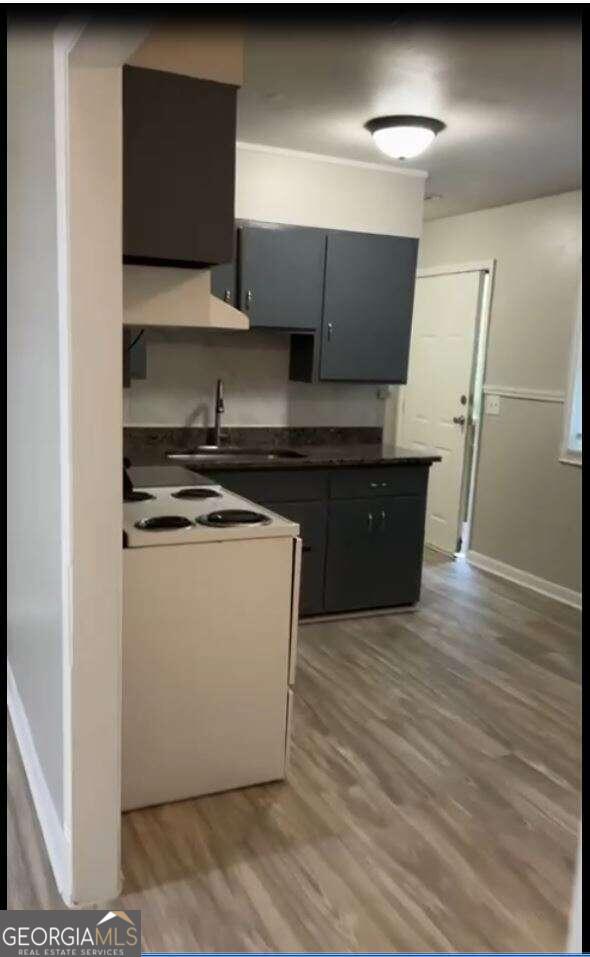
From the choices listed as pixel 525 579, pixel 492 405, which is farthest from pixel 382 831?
pixel 492 405

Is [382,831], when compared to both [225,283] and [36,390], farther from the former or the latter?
[225,283]

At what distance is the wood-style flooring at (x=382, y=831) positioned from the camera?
194cm

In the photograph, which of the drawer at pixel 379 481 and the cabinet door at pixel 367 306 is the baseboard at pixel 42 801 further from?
the cabinet door at pixel 367 306

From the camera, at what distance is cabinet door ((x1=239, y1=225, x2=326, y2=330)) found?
3.90 metres

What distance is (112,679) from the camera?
6.31ft

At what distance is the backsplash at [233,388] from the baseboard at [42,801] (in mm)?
1715

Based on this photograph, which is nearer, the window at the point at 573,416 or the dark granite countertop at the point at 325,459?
the dark granite countertop at the point at 325,459

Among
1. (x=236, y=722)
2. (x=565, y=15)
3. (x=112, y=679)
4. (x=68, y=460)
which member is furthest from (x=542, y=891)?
(x=565, y=15)

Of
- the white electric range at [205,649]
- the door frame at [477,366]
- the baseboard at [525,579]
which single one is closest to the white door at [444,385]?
the door frame at [477,366]

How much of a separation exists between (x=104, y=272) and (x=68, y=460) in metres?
0.45

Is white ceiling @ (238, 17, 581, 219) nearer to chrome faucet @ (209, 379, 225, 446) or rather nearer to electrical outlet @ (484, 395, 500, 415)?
chrome faucet @ (209, 379, 225, 446)

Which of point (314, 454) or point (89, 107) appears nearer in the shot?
point (89, 107)

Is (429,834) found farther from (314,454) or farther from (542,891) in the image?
(314,454)

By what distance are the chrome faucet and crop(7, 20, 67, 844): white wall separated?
148 centimetres
